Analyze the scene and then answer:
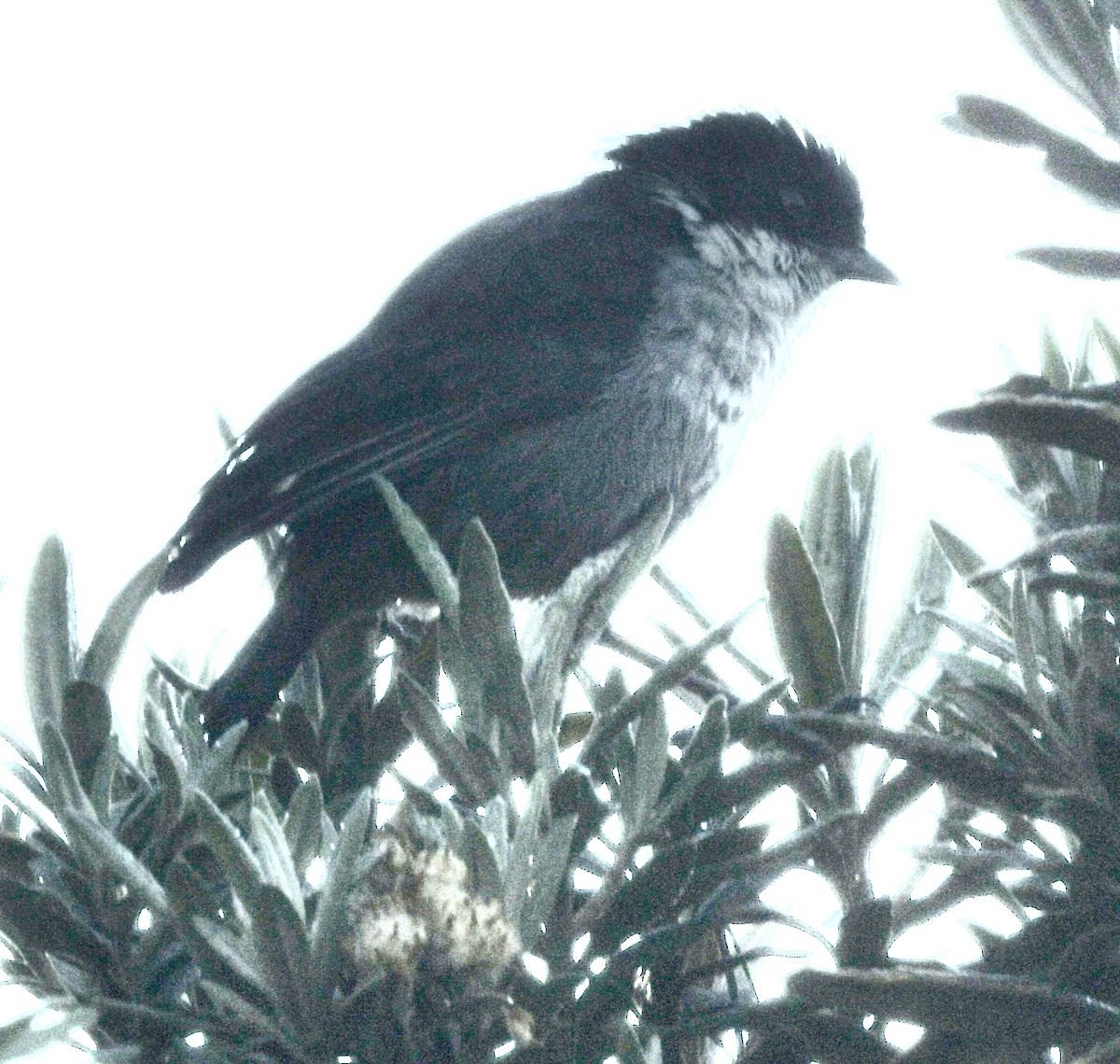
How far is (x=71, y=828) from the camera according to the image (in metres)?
1.60

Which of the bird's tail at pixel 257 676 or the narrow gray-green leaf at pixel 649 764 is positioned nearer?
the narrow gray-green leaf at pixel 649 764

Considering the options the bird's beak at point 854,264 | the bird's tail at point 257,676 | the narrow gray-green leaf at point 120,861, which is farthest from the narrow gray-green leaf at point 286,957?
the bird's beak at point 854,264

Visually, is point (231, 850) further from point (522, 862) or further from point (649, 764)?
point (649, 764)

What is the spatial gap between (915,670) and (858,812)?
0.45 m

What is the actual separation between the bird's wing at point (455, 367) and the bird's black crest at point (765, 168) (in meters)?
0.51

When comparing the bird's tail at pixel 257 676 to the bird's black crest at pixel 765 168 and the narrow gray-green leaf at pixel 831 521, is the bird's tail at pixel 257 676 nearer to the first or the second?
the narrow gray-green leaf at pixel 831 521

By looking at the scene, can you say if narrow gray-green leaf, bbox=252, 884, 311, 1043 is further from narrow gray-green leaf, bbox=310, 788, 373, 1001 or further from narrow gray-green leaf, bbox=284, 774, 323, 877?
narrow gray-green leaf, bbox=284, 774, 323, 877

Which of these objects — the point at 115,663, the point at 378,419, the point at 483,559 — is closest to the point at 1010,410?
the point at 483,559

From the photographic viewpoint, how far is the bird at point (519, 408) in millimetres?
3699

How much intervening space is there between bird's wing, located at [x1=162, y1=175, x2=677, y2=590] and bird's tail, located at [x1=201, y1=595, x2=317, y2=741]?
0.23 m

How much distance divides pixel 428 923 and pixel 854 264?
420 cm

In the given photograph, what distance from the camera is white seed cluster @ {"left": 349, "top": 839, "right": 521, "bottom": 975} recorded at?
4.40 ft

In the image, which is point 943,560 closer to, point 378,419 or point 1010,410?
point 1010,410

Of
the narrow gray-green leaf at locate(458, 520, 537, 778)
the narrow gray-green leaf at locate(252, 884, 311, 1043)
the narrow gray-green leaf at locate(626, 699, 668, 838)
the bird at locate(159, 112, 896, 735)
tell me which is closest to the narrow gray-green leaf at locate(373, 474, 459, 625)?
the narrow gray-green leaf at locate(458, 520, 537, 778)
